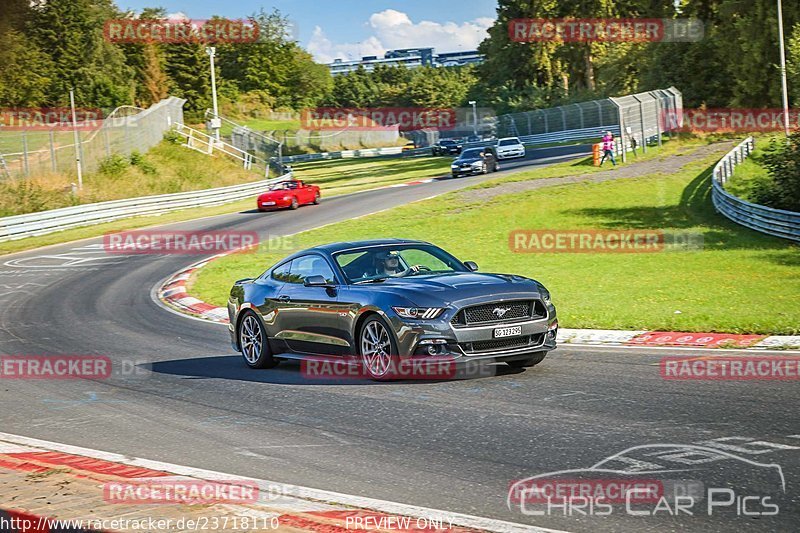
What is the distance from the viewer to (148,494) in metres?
6.68

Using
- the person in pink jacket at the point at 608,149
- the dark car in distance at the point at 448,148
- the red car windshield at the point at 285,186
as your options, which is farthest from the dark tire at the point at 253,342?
the dark car in distance at the point at 448,148

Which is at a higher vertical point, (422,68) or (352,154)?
(422,68)

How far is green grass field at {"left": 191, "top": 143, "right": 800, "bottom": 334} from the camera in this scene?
15.7 m

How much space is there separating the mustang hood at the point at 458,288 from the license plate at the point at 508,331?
31 centimetres

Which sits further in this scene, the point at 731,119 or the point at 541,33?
the point at 541,33

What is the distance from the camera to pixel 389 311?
10.6 m

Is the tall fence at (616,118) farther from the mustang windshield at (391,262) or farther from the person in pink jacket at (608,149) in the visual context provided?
the mustang windshield at (391,262)

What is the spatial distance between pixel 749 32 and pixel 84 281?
45.3 m

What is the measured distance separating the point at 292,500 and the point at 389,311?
14.1 ft

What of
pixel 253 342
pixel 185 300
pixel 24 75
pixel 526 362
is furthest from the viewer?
pixel 24 75

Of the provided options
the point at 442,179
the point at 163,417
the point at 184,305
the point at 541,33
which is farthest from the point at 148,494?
the point at 541,33

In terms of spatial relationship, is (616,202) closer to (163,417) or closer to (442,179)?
(442,179)

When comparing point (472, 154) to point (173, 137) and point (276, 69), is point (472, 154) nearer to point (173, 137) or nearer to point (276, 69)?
point (173, 137)

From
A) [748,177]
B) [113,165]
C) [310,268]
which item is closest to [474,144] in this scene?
[113,165]
